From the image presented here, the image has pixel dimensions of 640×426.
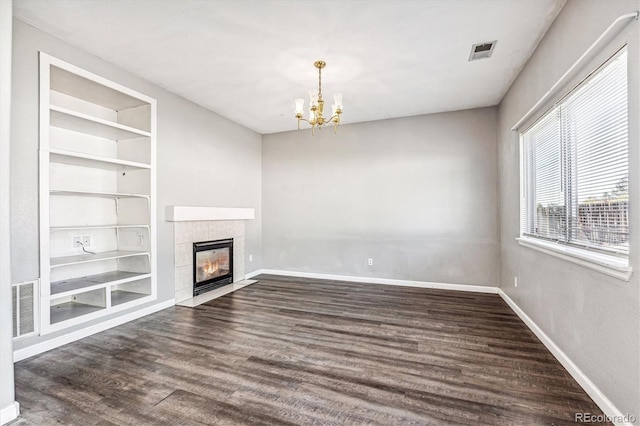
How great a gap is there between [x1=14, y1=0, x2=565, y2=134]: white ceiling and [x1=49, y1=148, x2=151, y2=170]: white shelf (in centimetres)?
108

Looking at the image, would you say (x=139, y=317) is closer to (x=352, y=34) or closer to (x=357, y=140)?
(x=352, y=34)

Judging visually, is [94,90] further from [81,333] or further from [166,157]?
[81,333]

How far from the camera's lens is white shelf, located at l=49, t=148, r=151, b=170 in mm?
2906

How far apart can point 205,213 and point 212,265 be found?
3.00 ft

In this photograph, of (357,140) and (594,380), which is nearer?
(594,380)

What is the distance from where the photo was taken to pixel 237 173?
18.1ft

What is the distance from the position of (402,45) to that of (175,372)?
3.57 metres

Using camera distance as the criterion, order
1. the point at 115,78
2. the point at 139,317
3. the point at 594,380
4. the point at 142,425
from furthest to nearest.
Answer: the point at 139,317, the point at 115,78, the point at 594,380, the point at 142,425

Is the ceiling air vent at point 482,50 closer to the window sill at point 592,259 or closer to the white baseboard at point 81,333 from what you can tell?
the window sill at point 592,259

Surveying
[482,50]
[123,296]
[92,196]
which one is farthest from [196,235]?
[482,50]

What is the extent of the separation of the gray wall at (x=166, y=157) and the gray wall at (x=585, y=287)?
433 cm

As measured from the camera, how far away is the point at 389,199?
5.27m

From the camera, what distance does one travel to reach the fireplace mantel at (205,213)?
3998mm

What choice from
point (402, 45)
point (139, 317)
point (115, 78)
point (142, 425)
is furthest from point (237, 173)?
point (142, 425)
